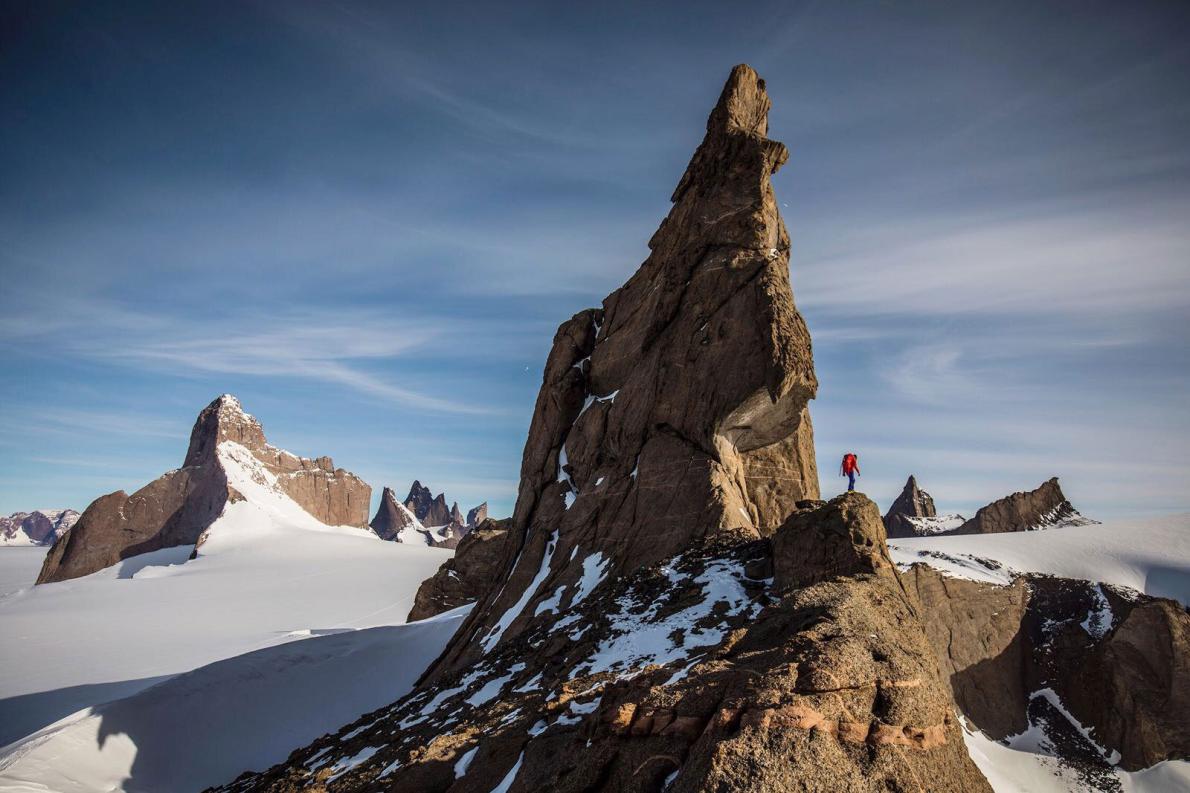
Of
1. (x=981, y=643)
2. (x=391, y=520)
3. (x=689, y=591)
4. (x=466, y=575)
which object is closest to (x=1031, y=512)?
(x=981, y=643)

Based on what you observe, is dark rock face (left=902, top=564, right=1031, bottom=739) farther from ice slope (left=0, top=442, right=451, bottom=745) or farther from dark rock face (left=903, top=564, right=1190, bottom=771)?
ice slope (left=0, top=442, right=451, bottom=745)

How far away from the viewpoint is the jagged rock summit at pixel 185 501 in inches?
3812

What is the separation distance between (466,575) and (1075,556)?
35351mm

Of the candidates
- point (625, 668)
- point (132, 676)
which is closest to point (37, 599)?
point (132, 676)

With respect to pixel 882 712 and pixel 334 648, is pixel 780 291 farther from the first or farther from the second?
pixel 334 648

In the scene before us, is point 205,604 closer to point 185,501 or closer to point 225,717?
point 185,501

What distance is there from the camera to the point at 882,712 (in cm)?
676

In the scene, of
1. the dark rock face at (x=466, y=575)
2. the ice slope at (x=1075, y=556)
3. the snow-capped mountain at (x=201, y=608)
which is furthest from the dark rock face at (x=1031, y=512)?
the snow-capped mountain at (x=201, y=608)

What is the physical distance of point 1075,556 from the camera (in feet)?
90.6

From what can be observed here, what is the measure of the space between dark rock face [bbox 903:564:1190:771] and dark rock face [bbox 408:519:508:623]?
27906mm

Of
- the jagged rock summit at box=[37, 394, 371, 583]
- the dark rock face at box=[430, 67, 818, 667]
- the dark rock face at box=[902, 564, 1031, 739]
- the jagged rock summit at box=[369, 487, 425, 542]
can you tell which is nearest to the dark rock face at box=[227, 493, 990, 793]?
the dark rock face at box=[430, 67, 818, 667]

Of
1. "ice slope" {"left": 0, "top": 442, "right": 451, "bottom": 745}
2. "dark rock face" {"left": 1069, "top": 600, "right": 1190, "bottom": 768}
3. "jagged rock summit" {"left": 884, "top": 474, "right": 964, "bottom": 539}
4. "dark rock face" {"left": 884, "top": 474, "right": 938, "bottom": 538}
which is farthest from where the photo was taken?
"dark rock face" {"left": 884, "top": 474, "right": 938, "bottom": 538}

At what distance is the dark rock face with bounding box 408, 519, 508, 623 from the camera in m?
42.0

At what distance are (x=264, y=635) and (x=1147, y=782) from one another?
2543 inches
